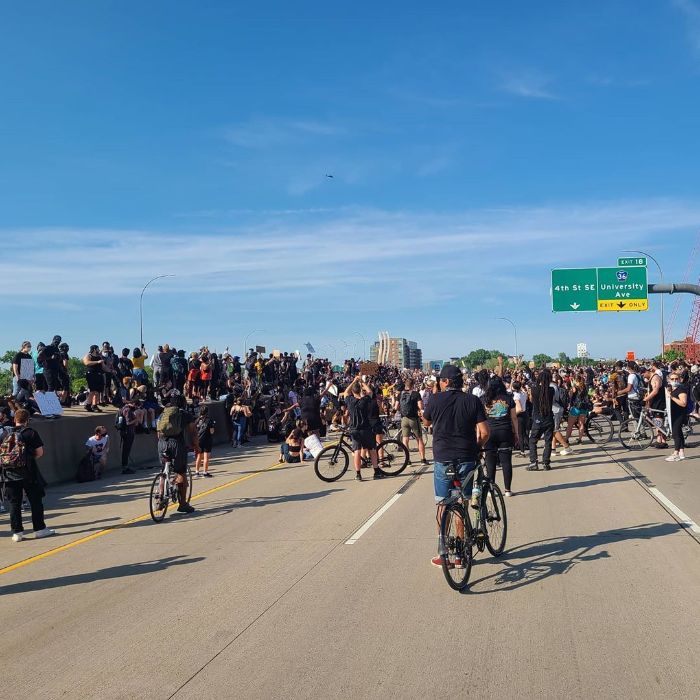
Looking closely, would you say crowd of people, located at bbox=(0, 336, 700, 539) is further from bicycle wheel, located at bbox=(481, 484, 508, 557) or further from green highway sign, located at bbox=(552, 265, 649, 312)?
green highway sign, located at bbox=(552, 265, 649, 312)

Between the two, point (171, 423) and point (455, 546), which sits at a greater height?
point (171, 423)

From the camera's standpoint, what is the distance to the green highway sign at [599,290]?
123 feet

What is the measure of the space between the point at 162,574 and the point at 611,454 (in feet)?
41.3

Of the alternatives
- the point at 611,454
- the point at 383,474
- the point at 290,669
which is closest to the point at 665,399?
the point at 611,454

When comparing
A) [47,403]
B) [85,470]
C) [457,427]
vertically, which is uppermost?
[47,403]

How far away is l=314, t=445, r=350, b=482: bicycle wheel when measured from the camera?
48.8 feet

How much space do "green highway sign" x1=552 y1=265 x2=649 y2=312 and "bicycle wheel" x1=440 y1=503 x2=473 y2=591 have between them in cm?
3231

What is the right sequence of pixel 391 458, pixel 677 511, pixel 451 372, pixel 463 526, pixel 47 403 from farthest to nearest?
pixel 47 403
pixel 391 458
pixel 677 511
pixel 451 372
pixel 463 526

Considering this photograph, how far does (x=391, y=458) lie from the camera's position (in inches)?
612

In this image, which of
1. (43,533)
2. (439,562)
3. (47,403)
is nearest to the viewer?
(439,562)

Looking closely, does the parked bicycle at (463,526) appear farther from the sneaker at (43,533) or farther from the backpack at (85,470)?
the backpack at (85,470)

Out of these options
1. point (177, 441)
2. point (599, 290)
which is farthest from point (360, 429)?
point (599, 290)

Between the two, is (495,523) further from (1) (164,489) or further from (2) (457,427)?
(1) (164,489)

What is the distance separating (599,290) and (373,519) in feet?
99.7
